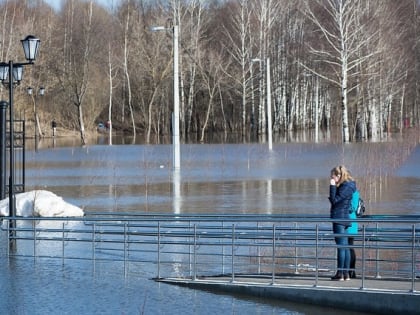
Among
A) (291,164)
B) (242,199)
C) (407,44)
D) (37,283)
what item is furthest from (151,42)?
(37,283)

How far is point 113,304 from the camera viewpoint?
1273 centimetres

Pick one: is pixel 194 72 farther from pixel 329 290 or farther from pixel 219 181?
pixel 329 290

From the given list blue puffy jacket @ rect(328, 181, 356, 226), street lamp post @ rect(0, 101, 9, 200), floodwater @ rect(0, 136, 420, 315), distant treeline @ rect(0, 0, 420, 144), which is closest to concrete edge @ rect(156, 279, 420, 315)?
floodwater @ rect(0, 136, 420, 315)

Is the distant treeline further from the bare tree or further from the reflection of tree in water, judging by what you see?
the reflection of tree in water

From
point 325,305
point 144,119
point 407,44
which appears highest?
point 407,44

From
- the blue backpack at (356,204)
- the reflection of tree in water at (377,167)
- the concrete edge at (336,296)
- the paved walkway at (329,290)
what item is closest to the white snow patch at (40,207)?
the paved walkway at (329,290)

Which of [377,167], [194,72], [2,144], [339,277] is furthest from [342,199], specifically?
[194,72]

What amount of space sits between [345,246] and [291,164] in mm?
31020

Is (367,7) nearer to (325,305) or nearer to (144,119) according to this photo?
(144,119)

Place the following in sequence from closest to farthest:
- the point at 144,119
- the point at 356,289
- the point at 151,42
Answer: the point at 356,289
the point at 151,42
the point at 144,119

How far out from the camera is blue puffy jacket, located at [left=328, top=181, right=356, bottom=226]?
45.3 feet

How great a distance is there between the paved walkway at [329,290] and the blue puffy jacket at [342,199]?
97 centimetres

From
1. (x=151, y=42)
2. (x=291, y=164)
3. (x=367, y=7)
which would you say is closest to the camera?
(x=291, y=164)

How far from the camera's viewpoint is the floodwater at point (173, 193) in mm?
12891
